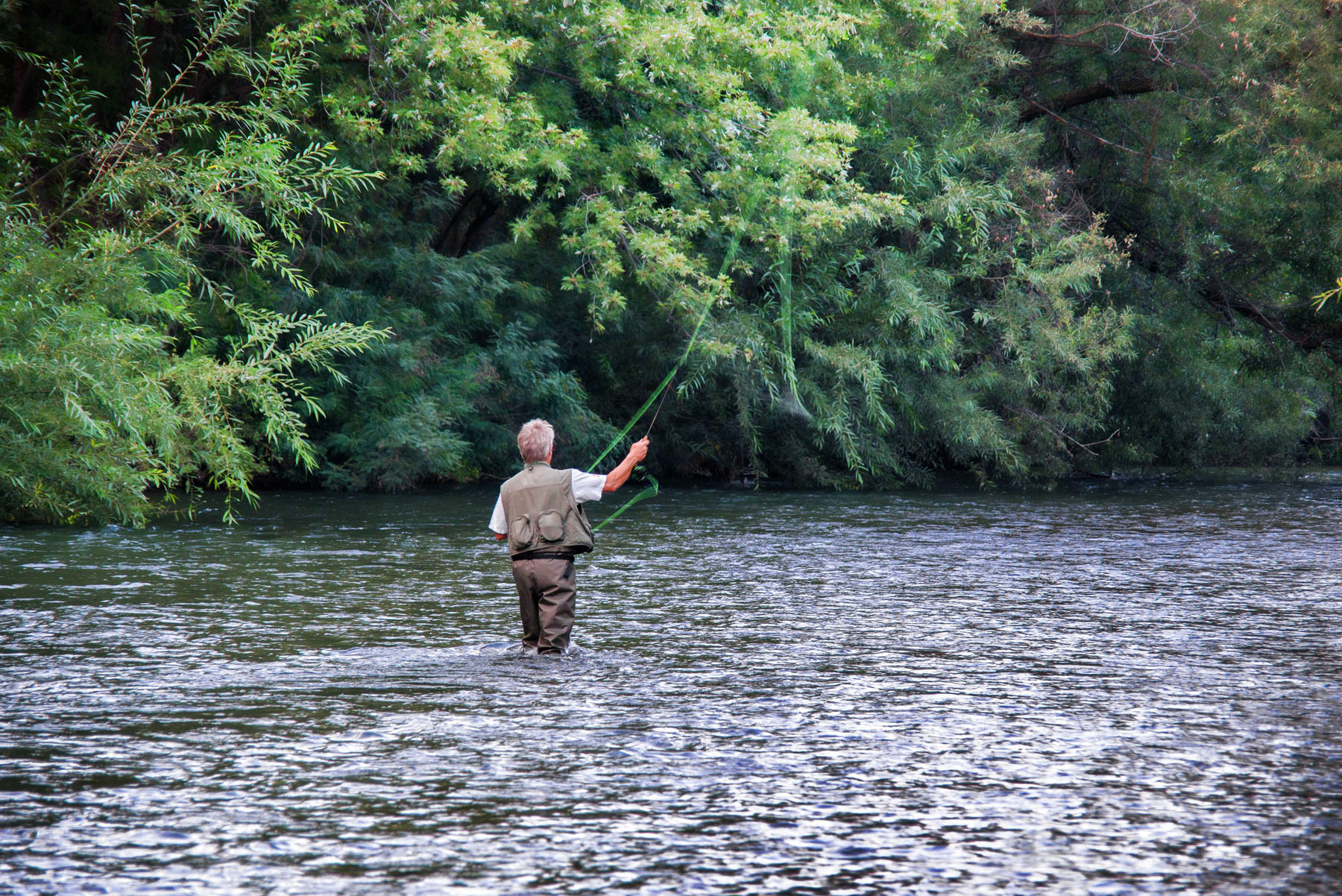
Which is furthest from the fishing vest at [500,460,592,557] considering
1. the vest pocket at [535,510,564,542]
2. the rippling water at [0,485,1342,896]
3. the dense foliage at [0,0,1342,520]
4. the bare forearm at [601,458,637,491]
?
the dense foliage at [0,0,1342,520]


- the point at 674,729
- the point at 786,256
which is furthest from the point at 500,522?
the point at 786,256

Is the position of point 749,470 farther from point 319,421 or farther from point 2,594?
point 2,594

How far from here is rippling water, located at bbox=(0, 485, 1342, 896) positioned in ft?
15.7

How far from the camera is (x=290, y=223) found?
15.9 metres

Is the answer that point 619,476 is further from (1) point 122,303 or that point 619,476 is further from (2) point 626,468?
(1) point 122,303

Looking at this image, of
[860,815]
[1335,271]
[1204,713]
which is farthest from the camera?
[1335,271]

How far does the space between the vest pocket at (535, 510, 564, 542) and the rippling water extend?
728mm

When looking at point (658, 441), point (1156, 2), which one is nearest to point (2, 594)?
point (658, 441)

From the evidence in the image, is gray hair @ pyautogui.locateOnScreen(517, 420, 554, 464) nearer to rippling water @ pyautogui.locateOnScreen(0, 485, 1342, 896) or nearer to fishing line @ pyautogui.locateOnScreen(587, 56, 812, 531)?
rippling water @ pyautogui.locateOnScreen(0, 485, 1342, 896)

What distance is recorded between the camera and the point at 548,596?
830 centimetres

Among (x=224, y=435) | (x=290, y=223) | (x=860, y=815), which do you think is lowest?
(x=860, y=815)

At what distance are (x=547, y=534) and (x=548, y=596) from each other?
362 mm

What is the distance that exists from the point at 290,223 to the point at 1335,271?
1701cm

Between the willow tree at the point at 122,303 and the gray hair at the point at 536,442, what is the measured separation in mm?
6265
